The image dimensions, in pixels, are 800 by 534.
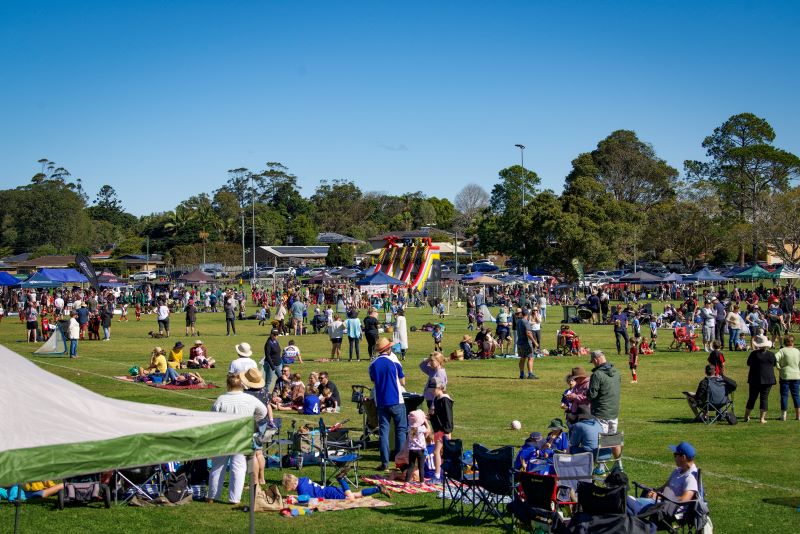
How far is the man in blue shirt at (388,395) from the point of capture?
458 inches

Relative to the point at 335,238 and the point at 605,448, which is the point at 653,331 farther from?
the point at 335,238

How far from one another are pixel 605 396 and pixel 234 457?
5044mm

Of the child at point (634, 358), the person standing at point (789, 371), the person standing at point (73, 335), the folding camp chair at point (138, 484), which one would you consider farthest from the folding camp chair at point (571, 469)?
the person standing at point (73, 335)

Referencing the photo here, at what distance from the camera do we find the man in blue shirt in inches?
458

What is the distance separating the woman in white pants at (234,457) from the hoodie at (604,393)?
4462mm

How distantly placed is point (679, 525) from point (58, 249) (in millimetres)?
110860

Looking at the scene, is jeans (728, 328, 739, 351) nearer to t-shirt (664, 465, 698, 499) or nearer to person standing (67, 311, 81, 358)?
t-shirt (664, 465, 698, 499)

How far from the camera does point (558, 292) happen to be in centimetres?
6062

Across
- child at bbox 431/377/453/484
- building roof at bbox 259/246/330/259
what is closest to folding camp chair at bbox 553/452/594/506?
child at bbox 431/377/453/484

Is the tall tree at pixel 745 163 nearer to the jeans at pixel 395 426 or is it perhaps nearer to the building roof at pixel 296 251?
the building roof at pixel 296 251

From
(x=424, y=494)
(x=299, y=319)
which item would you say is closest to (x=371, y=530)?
(x=424, y=494)

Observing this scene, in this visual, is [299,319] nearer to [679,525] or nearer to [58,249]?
[679,525]

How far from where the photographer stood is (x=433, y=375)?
12602 mm

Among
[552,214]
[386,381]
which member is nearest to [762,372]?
[386,381]
